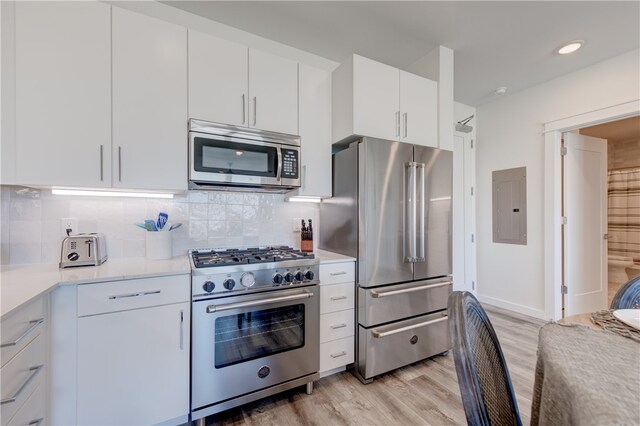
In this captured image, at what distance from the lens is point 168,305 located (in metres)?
1.53

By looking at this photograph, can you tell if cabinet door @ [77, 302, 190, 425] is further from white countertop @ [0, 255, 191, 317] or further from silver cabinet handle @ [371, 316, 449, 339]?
silver cabinet handle @ [371, 316, 449, 339]

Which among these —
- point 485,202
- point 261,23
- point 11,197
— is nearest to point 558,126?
point 485,202

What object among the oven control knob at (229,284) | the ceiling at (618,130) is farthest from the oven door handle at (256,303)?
the ceiling at (618,130)

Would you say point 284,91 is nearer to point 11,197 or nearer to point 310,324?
point 310,324

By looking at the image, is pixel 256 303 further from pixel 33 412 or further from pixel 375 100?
pixel 375 100

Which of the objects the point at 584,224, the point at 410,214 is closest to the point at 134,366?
the point at 410,214

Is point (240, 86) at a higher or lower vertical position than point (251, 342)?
higher

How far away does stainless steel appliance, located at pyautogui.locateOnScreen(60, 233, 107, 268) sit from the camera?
1.62 meters

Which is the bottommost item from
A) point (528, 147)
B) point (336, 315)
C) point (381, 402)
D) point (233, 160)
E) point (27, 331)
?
point (381, 402)

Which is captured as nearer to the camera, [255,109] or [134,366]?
[134,366]

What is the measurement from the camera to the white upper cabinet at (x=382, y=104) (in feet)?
7.04

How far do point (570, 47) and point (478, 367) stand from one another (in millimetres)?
3198

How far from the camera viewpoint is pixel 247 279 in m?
1.69

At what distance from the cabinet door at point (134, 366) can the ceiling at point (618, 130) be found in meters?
5.02
